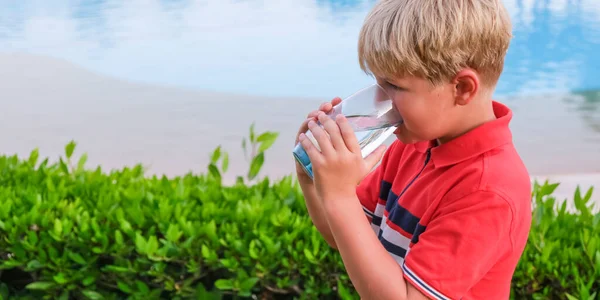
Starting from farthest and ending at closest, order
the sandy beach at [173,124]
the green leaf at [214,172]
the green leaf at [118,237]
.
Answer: the sandy beach at [173,124] → the green leaf at [214,172] → the green leaf at [118,237]

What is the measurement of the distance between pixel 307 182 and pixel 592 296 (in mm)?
1111

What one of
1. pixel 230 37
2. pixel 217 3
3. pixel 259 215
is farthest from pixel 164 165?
pixel 217 3

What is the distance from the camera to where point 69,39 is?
38.4 feet

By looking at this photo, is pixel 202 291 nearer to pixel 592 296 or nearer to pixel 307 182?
pixel 307 182

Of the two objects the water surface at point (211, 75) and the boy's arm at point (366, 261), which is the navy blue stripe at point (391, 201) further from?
the water surface at point (211, 75)

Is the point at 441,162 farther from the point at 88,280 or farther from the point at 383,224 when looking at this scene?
the point at 88,280

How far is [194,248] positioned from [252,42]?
30.7ft

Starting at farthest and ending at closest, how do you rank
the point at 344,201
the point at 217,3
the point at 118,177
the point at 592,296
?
the point at 217,3 < the point at 118,177 < the point at 592,296 < the point at 344,201

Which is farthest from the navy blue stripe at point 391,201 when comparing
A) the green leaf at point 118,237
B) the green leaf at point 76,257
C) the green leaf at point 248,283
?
the green leaf at point 76,257

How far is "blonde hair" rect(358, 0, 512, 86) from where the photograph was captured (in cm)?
159

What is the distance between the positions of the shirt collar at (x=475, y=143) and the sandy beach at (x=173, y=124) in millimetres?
3925

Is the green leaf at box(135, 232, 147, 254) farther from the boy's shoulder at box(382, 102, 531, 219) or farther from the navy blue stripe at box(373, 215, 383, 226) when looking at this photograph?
the boy's shoulder at box(382, 102, 531, 219)

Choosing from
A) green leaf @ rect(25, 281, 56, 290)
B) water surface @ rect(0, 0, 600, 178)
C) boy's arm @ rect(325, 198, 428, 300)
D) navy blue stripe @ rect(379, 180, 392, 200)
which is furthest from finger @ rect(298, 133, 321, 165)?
water surface @ rect(0, 0, 600, 178)

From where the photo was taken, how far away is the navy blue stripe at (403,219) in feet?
5.64
